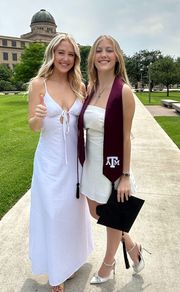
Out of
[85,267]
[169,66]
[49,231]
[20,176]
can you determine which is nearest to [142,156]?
[20,176]

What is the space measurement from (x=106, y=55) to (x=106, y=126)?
1.79ft

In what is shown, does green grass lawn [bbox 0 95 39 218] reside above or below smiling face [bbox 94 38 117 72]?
below

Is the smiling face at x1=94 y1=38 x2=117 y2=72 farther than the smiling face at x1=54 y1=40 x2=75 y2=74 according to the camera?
No

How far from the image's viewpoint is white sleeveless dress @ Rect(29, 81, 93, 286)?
97.7 inches

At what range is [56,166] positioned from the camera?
249cm

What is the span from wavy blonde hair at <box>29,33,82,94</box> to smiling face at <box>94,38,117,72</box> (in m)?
0.31

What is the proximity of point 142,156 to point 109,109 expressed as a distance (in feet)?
16.7

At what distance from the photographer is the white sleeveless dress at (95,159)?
2289 mm

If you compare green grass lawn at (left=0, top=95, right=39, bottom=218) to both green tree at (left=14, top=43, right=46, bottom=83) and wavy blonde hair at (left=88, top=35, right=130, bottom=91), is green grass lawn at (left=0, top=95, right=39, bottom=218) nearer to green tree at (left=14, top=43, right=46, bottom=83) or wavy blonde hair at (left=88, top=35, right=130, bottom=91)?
wavy blonde hair at (left=88, top=35, right=130, bottom=91)

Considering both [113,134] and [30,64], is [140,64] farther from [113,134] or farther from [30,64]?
[113,134]

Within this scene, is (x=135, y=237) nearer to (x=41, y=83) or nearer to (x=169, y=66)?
(x=41, y=83)

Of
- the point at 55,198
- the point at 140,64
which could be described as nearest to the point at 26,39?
the point at 140,64

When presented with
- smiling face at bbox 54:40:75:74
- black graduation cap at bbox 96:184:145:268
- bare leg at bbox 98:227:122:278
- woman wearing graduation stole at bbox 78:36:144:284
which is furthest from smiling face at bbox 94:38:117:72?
bare leg at bbox 98:227:122:278

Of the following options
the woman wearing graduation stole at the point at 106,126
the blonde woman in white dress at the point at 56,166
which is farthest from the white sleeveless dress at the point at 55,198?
the woman wearing graduation stole at the point at 106,126
